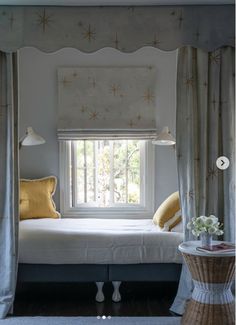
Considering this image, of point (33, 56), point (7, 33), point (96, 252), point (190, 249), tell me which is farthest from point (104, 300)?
point (33, 56)

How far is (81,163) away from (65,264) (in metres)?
1.61

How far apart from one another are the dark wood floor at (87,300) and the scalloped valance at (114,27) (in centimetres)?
210

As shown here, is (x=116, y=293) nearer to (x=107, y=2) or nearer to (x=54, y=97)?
(x=54, y=97)

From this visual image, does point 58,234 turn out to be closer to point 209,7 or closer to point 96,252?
point 96,252

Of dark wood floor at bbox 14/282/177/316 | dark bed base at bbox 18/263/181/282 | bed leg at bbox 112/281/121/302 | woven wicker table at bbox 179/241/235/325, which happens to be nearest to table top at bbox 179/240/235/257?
woven wicker table at bbox 179/241/235/325

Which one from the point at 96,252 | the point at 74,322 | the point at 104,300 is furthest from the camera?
the point at 104,300

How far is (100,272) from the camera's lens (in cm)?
384

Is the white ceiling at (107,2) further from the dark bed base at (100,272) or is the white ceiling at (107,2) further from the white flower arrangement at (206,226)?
the dark bed base at (100,272)

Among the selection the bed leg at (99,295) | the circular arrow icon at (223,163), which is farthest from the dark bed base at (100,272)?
the circular arrow icon at (223,163)

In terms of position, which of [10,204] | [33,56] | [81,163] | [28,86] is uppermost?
[33,56]

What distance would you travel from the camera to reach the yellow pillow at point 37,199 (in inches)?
186

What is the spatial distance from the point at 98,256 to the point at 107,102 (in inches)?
73.7

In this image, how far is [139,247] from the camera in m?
3.82

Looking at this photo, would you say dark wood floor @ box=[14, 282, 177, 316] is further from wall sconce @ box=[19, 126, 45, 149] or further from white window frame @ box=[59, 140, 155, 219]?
wall sconce @ box=[19, 126, 45, 149]
